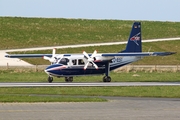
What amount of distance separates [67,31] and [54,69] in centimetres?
6538

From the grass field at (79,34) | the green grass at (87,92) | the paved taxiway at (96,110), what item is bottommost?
the paved taxiway at (96,110)

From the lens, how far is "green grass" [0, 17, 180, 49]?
99188mm

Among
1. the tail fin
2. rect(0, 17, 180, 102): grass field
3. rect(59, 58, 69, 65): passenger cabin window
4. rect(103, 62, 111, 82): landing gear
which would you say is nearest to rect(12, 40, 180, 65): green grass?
rect(0, 17, 180, 102): grass field

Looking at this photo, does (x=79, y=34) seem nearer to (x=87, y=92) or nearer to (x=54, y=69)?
(x=54, y=69)

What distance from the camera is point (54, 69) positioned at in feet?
152

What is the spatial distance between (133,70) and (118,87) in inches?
1031

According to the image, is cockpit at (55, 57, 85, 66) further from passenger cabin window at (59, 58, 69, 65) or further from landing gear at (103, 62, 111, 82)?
landing gear at (103, 62, 111, 82)

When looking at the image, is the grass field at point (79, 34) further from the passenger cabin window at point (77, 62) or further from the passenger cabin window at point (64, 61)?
the passenger cabin window at point (64, 61)

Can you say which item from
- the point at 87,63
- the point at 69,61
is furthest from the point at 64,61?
the point at 87,63

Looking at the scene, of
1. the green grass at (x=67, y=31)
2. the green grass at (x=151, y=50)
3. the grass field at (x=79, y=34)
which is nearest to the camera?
the grass field at (x=79, y=34)

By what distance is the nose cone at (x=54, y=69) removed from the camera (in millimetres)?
46000

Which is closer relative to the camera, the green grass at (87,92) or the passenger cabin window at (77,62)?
the green grass at (87,92)

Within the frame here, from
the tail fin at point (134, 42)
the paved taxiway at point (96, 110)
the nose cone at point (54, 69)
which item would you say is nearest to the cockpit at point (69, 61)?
the nose cone at point (54, 69)

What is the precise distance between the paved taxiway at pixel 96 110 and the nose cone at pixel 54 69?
17078 millimetres
